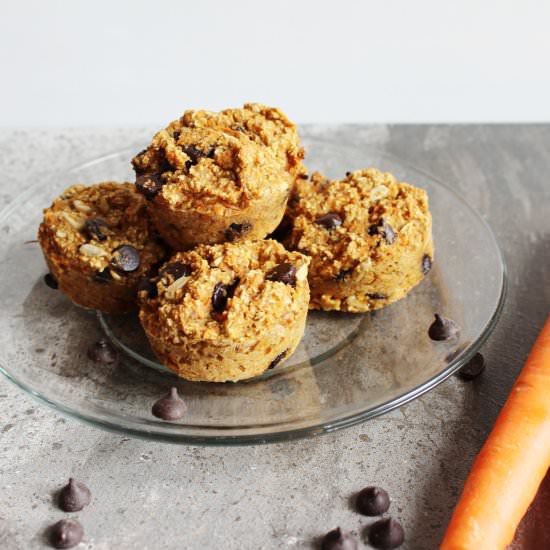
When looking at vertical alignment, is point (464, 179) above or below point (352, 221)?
below

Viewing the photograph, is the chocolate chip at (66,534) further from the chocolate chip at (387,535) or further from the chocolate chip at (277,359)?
the chocolate chip at (387,535)

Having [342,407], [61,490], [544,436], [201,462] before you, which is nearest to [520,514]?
[544,436]

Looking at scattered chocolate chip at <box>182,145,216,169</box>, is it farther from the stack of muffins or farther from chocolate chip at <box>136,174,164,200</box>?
chocolate chip at <box>136,174,164,200</box>

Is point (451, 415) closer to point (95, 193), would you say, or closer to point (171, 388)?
point (171, 388)

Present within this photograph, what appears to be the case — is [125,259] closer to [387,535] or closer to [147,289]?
[147,289]

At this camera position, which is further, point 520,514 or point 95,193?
point 95,193

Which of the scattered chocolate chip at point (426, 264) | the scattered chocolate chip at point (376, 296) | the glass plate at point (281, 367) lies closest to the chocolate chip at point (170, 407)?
the glass plate at point (281, 367)

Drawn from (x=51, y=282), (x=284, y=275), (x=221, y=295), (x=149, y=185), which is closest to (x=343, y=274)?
(x=284, y=275)

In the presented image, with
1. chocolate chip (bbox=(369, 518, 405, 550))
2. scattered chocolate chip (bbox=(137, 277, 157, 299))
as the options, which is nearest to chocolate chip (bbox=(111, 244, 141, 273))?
scattered chocolate chip (bbox=(137, 277, 157, 299))
